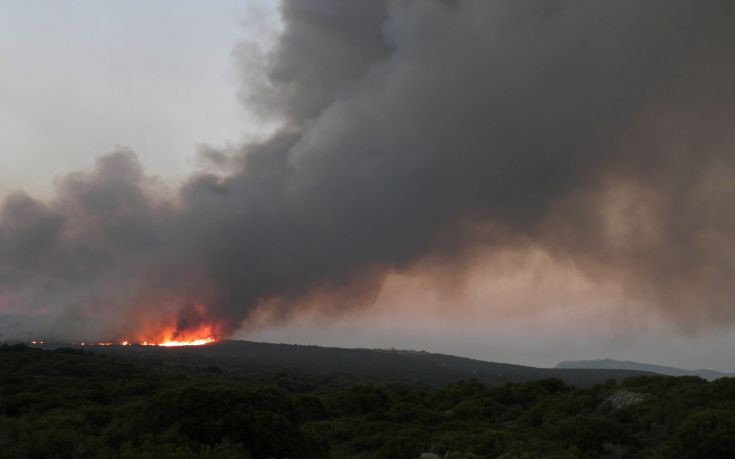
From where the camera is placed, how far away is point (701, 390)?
3978 cm

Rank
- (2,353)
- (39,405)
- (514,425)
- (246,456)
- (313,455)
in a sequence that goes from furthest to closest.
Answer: (2,353) → (514,425) → (39,405) → (313,455) → (246,456)

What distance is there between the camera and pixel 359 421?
40.8m

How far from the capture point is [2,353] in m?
81.9

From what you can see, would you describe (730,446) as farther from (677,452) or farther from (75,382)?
(75,382)

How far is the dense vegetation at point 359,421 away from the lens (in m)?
21.1

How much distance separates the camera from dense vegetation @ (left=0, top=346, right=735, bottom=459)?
21078 millimetres

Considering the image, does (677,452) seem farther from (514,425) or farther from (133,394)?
(133,394)

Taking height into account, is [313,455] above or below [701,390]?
below

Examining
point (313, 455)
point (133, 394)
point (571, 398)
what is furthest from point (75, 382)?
point (571, 398)

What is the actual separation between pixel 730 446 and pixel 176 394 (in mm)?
23292

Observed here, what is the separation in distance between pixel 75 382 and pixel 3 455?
41.6 m

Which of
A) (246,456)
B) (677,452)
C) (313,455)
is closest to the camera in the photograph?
(246,456)

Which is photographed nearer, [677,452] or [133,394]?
[677,452]

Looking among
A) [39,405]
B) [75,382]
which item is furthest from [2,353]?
[39,405]
